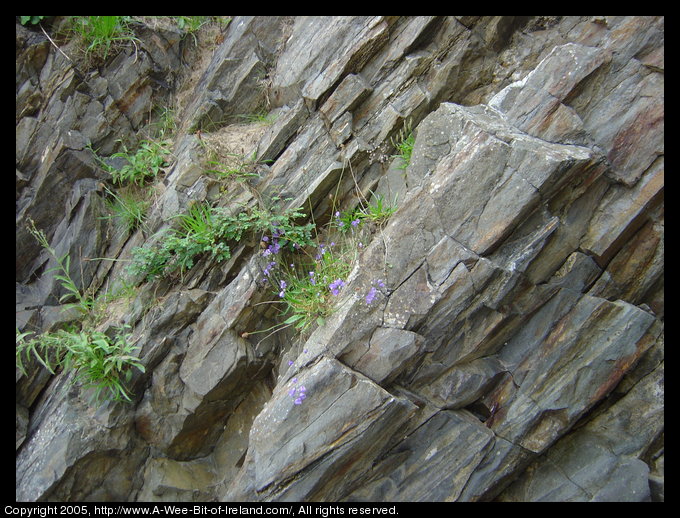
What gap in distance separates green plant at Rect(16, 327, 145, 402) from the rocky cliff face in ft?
0.49

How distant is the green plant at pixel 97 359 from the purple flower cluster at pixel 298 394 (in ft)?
5.71

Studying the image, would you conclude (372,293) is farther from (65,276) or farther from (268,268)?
(65,276)

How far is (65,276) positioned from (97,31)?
3378 millimetres

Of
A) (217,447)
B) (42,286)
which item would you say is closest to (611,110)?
(217,447)

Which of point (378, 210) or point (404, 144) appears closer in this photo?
point (378, 210)

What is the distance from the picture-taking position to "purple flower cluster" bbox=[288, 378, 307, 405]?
14.3 feet

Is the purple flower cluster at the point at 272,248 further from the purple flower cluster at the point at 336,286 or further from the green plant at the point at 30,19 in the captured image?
the green plant at the point at 30,19

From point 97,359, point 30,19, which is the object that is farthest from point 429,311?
point 30,19

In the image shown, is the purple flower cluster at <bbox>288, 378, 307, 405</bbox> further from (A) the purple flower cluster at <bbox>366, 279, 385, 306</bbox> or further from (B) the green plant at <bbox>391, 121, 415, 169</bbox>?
(B) the green plant at <bbox>391, 121, 415, 169</bbox>

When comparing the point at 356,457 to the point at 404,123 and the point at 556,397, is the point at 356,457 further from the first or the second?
the point at 404,123

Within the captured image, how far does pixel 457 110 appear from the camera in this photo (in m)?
4.89

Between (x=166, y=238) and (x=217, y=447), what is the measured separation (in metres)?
2.45

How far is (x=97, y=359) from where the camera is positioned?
5.13 m

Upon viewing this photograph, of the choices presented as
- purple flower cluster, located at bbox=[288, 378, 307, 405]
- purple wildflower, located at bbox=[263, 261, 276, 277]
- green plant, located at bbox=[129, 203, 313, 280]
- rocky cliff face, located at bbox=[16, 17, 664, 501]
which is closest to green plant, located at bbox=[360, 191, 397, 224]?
rocky cliff face, located at bbox=[16, 17, 664, 501]
